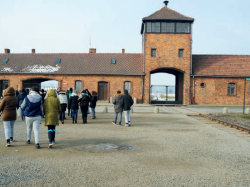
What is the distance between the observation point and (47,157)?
6219 mm

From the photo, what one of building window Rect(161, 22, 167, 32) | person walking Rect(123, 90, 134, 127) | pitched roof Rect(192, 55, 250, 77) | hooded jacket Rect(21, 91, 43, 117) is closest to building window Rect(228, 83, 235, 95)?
pitched roof Rect(192, 55, 250, 77)

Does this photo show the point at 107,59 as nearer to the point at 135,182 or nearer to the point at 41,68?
the point at 41,68

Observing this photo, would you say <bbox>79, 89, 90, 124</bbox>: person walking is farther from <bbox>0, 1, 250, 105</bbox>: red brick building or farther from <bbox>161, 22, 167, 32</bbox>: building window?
<bbox>161, 22, 167, 32</bbox>: building window

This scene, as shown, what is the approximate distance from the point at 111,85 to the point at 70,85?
16.6 ft

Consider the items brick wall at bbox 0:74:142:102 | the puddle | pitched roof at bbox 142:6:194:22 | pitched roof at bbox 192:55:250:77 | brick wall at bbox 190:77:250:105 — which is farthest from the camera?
brick wall at bbox 0:74:142:102

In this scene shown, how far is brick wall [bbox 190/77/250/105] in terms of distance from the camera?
31234 mm

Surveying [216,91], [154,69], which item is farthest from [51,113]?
[216,91]

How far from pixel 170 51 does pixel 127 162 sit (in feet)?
85.8

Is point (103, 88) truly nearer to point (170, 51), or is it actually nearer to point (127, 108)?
point (170, 51)

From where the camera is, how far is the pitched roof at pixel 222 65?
103 feet

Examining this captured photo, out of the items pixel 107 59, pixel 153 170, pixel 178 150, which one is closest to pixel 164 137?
pixel 178 150

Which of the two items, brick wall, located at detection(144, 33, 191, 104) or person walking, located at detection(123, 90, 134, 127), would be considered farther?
brick wall, located at detection(144, 33, 191, 104)

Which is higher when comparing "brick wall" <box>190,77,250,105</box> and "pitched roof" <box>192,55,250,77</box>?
"pitched roof" <box>192,55,250,77</box>

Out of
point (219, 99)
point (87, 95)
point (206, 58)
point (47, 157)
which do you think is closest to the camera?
point (47, 157)
